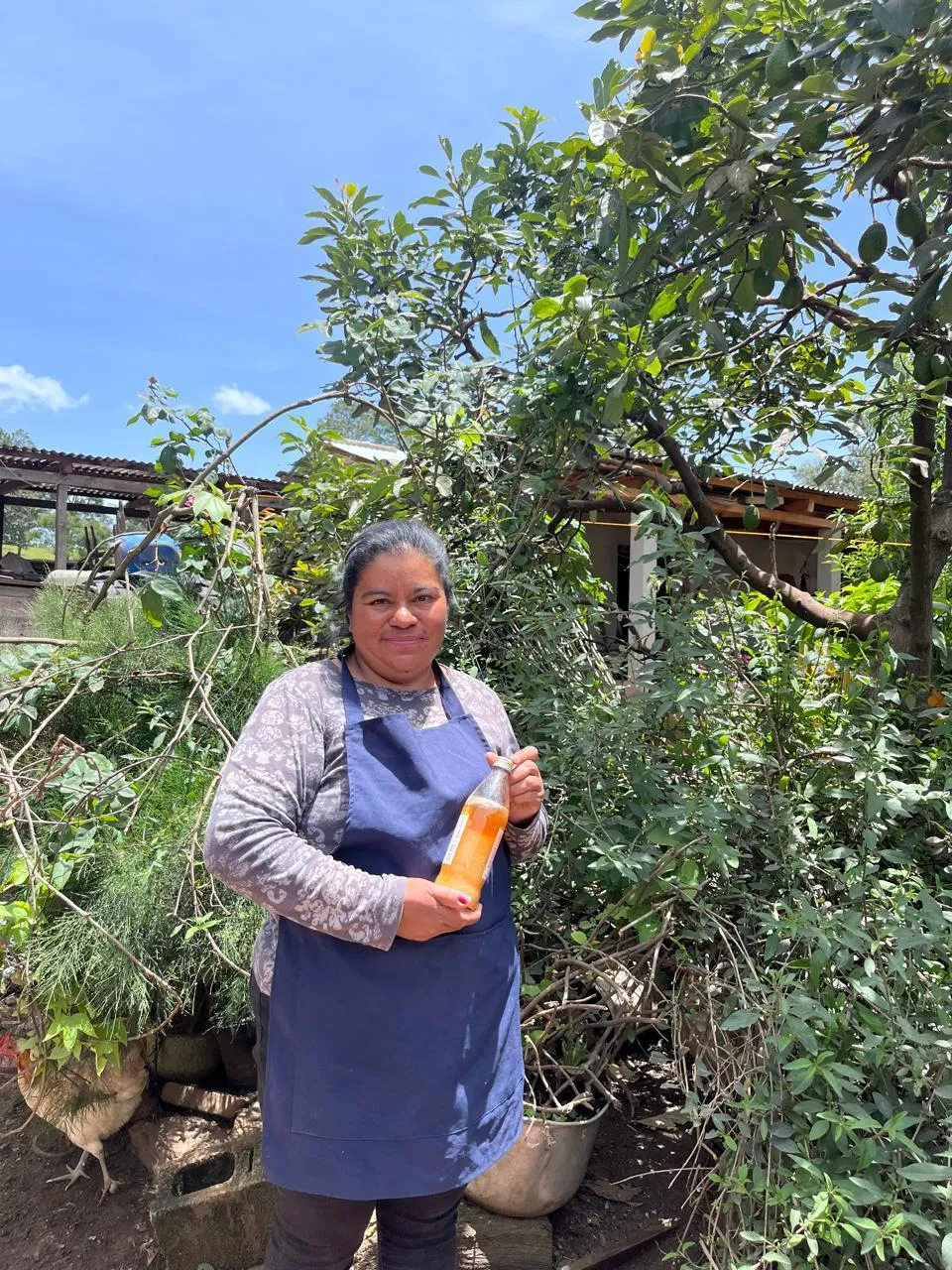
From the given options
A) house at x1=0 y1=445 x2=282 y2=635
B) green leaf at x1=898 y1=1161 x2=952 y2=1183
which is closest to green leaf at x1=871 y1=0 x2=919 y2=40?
green leaf at x1=898 y1=1161 x2=952 y2=1183

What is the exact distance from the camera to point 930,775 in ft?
6.99

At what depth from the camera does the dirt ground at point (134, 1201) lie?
2.06 meters

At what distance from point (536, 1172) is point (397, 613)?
1451 millimetres

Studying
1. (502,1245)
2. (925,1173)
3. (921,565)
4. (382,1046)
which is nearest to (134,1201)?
(502,1245)

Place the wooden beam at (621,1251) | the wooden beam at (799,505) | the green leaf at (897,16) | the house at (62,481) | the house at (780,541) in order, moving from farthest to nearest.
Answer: the house at (62,481), the wooden beam at (799,505), the house at (780,541), the wooden beam at (621,1251), the green leaf at (897,16)

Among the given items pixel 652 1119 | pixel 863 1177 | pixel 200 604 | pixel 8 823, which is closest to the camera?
pixel 863 1177

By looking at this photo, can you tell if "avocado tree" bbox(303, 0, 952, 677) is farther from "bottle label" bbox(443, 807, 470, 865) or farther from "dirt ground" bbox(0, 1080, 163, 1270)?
"dirt ground" bbox(0, 1080, 163, 1270)

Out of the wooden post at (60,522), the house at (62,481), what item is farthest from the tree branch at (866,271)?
the wooden post at (60,522)

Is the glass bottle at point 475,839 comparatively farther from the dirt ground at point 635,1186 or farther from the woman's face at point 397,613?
the dirt ground at point 635,1186

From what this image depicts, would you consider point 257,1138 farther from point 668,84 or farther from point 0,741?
point 668,84

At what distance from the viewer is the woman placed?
1234 mm

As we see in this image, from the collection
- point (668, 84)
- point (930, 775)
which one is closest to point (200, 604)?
point (668, 84)

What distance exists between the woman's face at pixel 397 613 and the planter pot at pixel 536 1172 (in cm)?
123

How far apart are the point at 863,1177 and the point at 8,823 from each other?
1996 mm
